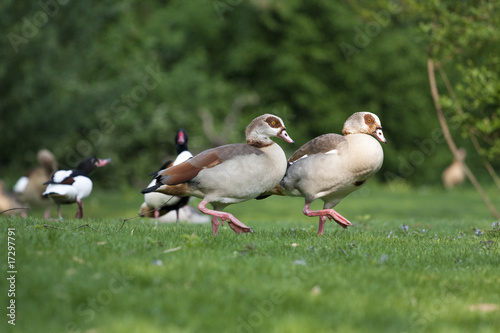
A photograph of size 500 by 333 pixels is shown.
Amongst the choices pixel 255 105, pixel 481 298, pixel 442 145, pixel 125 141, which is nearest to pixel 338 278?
pixel 481 298

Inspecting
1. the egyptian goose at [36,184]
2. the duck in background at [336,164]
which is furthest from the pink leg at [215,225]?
the egyptian goose at [36,184]

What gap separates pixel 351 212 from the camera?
68.5ft

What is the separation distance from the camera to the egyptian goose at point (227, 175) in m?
7.82

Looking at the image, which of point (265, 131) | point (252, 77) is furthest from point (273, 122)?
point (252, 77)

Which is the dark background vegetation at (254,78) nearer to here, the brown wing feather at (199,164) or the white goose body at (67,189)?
the white goose body at (67,189)

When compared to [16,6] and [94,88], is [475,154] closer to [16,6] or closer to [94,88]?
[94,88]

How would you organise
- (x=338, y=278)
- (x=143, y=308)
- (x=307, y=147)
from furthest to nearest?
(x=307, y=147)
(x=338, y=278)
(x=143, y=308)

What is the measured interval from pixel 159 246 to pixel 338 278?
1984 millimetres

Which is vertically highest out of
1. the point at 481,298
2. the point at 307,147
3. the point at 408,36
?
the point at 408,36

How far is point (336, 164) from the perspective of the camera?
8703 millimetres

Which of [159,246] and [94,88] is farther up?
[94,88]

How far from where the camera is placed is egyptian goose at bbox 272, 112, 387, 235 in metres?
8.70

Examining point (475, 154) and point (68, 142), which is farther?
point (475, 154)

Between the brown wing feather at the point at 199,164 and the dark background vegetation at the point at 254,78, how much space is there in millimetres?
17894
